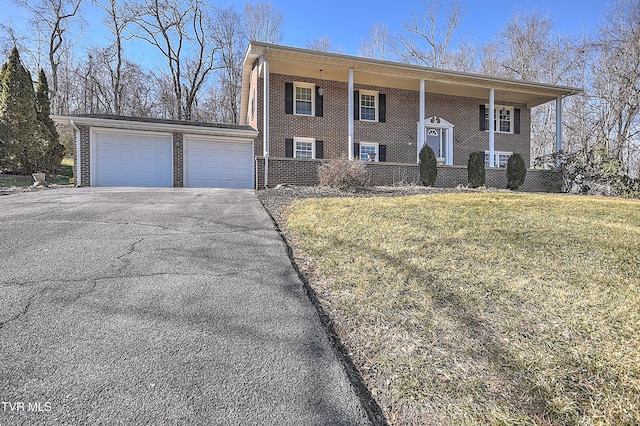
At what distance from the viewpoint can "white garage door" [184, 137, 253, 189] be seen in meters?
12.5

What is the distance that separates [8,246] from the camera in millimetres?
3701

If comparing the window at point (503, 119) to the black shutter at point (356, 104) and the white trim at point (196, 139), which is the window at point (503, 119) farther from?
the white trim at point (196, 139)

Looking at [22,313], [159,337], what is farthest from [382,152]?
[22,313]

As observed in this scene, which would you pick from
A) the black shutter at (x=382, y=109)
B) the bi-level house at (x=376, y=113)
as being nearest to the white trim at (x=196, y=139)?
the bi-level house at (x=376, y=113)

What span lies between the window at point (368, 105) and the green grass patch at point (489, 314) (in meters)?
10.8

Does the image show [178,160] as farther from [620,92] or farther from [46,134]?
[620,92]

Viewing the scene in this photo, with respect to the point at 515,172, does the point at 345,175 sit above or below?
below

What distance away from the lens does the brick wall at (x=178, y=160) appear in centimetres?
1214

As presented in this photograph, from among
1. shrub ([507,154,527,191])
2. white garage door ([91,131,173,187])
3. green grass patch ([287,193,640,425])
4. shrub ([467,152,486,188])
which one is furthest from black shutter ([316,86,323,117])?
green grass patch ([287,193,640,425])

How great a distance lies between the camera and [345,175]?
878cm

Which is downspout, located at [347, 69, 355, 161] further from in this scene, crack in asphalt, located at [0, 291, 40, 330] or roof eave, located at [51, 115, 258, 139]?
crack in asphalt, located at [0, 291, 40, 330]

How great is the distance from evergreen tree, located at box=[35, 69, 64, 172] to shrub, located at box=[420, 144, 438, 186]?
54.0ft

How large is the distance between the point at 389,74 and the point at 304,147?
14.4ft

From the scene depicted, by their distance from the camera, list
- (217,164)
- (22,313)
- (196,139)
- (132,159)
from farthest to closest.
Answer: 1. (217,164)
2. (196,139)
3. (132,159)
4. (22,313)
